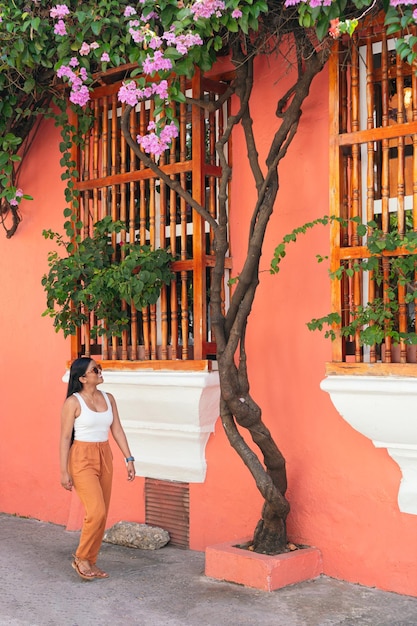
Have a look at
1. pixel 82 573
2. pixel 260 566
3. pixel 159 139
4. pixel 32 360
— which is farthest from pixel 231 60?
pixel 82 573

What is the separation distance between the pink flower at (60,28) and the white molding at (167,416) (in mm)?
2308

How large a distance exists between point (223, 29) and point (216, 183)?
3.56 ft

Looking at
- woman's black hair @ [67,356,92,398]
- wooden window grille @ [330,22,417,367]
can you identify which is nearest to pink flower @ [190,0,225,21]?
wooden window grille @ [330,22,417,367]

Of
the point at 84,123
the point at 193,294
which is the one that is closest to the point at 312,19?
the point at 193,294

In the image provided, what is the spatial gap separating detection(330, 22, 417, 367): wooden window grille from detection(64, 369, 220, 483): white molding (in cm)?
118

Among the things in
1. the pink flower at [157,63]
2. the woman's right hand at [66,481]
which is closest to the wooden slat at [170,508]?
the woman's right hand at [66,481]

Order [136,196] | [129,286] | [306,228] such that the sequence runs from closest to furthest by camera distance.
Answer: [306,228]
[129,286]
[136,196]

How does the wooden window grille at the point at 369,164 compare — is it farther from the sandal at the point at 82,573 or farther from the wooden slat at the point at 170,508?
the sandal at the point at 82,573

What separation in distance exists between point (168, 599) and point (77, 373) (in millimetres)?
1514

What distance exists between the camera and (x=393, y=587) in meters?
5.28

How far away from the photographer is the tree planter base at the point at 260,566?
534cm

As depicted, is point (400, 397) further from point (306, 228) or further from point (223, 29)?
point (223, 29)

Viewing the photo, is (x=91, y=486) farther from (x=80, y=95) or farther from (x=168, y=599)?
(x=80, y=95)

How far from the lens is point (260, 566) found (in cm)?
535
